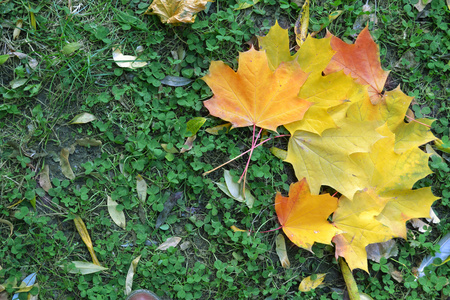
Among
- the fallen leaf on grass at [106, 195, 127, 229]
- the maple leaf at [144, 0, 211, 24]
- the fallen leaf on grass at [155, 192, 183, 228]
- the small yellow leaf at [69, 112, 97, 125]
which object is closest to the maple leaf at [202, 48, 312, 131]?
the maple leaf at [144, 0, 211, 24]

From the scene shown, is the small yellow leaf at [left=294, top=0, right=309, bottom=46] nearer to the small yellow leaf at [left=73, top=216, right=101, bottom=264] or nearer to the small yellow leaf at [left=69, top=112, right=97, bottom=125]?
the small yellow leaf at [left=69, top=112, right=97, bottom=125]

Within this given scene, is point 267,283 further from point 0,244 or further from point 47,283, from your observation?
point 0,244

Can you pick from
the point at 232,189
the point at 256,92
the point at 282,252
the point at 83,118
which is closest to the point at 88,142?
the point at 83,118

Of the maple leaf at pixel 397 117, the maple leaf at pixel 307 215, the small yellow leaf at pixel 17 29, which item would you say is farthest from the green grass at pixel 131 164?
the maple leaf at pixel 397 117

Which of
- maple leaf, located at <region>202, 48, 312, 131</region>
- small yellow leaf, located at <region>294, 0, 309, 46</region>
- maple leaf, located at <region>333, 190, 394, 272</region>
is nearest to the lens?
maple leaf, located at <region>202, 48, 312, 131</region>

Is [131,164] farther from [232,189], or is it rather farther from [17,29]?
[17,29]

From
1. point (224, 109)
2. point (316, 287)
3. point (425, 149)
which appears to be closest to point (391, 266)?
point (316, 287)
